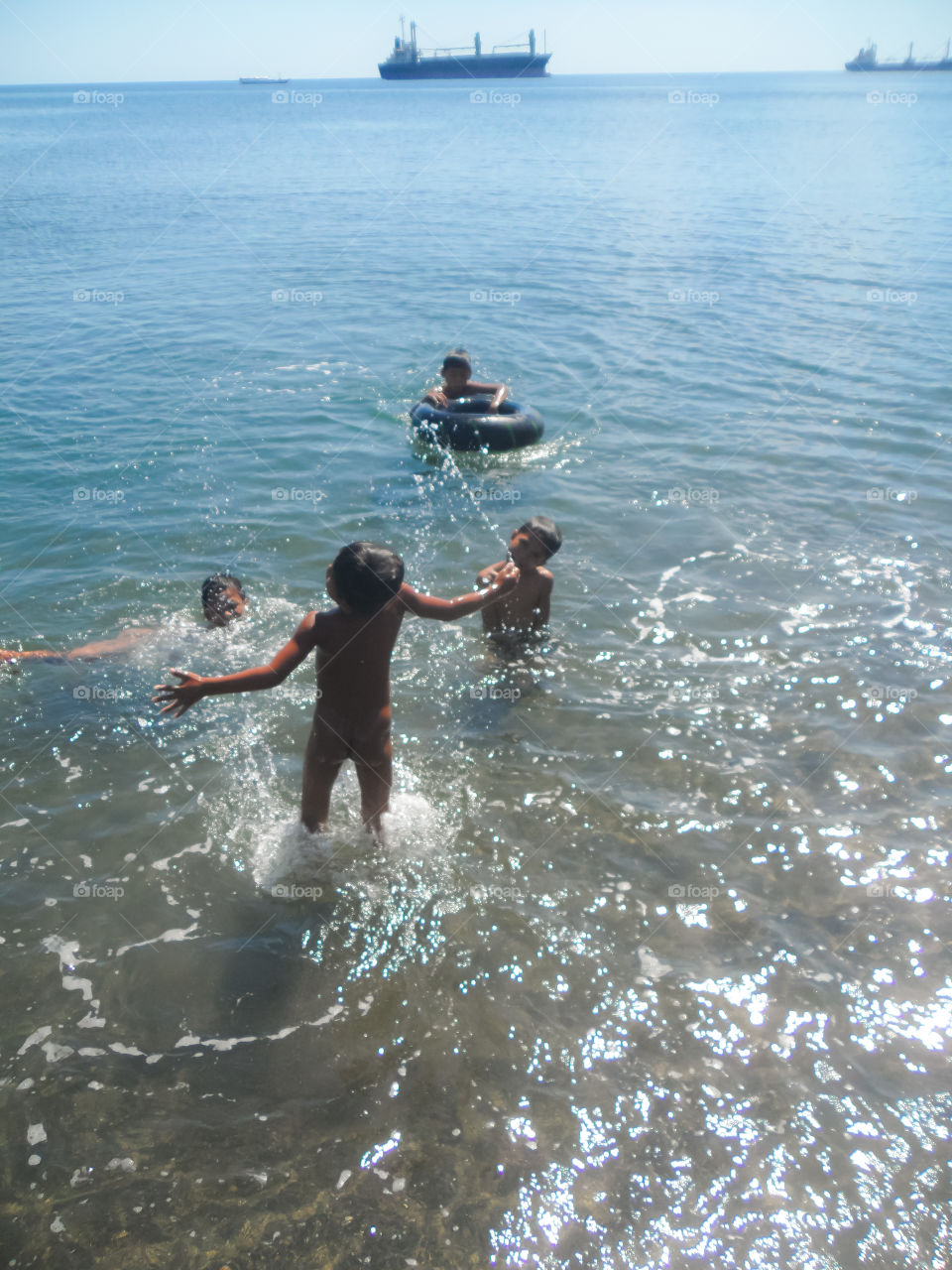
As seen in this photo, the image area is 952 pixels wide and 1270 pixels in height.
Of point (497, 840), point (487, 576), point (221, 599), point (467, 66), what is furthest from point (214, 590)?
point (467, 66)

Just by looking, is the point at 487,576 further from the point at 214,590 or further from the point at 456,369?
the point at 456,369

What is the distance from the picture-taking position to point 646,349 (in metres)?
16.2

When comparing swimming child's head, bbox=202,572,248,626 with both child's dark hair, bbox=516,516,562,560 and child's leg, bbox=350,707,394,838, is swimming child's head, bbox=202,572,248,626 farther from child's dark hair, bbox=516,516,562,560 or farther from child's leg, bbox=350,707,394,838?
child's leg, bbox=350,707,394,838

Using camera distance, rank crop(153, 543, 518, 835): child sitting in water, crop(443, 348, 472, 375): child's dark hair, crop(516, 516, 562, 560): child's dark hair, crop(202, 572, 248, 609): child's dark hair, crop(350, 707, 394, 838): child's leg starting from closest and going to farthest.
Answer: crop(153, 543, 518, 835): child sitting in water
crop(350, 707, 394, 838): child's leg
crop(516, 516, 562, 560): child's dark hair
crop(202, 572, 248, 609): child's dark hair
crop(443, 348, 472, 375): child's dark hair

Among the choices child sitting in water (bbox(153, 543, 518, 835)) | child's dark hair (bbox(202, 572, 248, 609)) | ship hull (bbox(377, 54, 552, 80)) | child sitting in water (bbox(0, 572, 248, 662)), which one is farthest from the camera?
ship hull (bbox(377, 54, 552, 80))

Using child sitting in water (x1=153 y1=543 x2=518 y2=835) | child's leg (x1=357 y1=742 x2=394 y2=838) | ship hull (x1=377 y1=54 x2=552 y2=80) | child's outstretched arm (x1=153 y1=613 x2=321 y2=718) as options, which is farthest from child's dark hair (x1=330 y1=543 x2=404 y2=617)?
ship hull (x1=377 y1=54 x2=552 y2=80)

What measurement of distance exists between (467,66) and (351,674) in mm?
163319

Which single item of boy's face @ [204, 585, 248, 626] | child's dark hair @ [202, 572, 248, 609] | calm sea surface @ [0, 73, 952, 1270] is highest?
child's dark hair @ [202, 572, 248, 609]

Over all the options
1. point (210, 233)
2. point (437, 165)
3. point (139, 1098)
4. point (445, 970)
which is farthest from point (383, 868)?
point (437, 165)

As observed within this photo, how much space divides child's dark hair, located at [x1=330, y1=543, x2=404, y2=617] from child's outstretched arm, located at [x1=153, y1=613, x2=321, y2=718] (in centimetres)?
26

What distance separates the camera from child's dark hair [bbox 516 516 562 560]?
6941 mm

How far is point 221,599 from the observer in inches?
303

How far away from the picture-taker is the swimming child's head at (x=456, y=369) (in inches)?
483

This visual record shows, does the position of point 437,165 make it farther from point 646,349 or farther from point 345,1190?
point 345,1190
